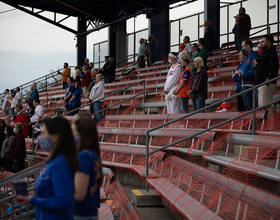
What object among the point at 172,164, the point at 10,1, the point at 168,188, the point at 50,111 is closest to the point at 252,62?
the point at 172,164

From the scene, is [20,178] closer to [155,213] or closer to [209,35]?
[155,213]

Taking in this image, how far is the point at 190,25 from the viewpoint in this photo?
1908 centimetres

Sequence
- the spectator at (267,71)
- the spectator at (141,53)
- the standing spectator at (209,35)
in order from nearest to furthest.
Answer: the spectator at (267,71) → the standing spectator at (209,35) → the spectator at (141,53)

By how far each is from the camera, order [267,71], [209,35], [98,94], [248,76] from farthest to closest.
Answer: [209,35], [98,94], [248,76], [267,71]

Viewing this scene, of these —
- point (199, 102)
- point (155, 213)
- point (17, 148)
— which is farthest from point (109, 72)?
point (155, 213)

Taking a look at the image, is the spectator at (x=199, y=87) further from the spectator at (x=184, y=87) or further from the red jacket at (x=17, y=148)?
Result: the red jacket at (x=17, y=148)

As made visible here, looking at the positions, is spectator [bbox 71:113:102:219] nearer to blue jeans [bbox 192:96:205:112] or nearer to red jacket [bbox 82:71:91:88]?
blue jeans [bbox 192:96:205:112]

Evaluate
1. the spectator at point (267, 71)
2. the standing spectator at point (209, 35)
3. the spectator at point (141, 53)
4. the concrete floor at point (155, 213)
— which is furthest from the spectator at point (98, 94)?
the spectator at point (141, 53)

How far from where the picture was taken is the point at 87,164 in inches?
90.7

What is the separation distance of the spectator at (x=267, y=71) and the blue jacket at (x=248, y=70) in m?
0.44

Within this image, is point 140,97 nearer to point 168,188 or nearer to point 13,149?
point 13,149

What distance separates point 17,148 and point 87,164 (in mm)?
6366

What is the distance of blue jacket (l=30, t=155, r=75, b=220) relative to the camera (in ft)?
6.91

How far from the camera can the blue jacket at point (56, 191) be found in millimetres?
2107
